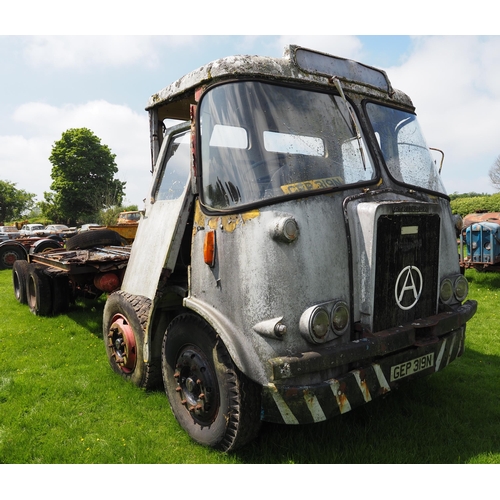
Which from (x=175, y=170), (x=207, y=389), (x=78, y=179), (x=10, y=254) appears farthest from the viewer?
(x=78, y=179)

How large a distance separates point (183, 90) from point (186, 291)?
1.66 m

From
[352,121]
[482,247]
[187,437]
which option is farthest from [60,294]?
[482,247]

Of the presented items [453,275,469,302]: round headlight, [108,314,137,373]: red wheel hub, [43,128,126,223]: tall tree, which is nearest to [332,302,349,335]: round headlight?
[453,275,469,302]: round headlight

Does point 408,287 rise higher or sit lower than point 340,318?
higher

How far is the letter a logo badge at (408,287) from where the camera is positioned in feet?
10.4

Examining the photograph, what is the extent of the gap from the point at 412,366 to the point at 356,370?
1.85 ft

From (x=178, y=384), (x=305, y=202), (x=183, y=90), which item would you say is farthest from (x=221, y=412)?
(x=183, y=90)

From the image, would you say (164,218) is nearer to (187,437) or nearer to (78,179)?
(187,437)

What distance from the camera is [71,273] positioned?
629 centimetres

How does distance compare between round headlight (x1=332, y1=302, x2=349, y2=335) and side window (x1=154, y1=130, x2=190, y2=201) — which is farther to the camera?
side window (x1=154, y1=130, x2=190, y2=201)

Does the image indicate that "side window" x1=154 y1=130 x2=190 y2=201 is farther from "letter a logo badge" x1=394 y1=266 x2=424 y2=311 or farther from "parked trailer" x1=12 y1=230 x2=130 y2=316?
"parked trailer" x1=12 y1=230 x2=130 y2=316

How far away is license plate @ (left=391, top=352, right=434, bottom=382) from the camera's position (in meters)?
3.04

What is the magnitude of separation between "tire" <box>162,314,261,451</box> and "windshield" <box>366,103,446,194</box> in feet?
6.51

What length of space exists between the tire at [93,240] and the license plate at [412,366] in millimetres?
6544
